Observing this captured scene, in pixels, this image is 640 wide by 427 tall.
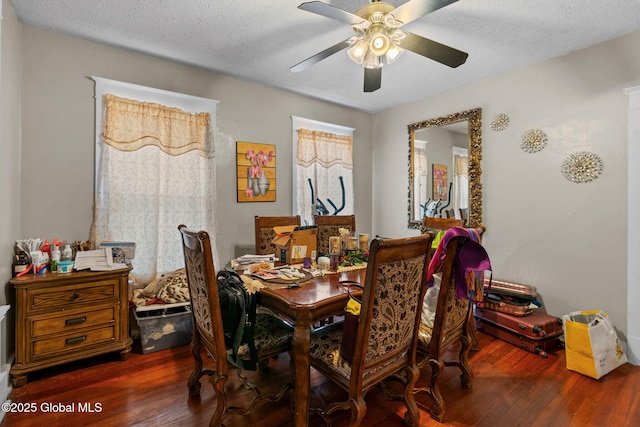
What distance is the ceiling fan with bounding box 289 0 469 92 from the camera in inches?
61.6

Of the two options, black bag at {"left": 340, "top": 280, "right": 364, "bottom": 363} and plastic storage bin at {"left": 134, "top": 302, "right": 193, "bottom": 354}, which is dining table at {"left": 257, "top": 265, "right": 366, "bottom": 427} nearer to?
black bag at {"left": 340, "top": 280, "right": 364, "bottom": 363}

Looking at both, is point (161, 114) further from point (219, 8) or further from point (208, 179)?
point (219, 8)

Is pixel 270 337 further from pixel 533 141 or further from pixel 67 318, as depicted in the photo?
pixel 533 141

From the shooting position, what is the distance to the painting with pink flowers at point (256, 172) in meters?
3.26

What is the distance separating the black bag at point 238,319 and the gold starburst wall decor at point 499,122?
115 inches

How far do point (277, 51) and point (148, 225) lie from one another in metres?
1.92

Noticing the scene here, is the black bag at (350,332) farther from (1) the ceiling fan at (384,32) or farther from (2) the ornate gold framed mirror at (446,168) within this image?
(2) the ornate gold framed mirror at (446,168)

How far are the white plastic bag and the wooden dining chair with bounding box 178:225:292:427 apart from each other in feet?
6.74

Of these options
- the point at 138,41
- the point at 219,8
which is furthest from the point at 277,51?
the point at 138,41

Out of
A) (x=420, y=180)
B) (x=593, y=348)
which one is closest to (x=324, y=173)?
(x=420, y=180)

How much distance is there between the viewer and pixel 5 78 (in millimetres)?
1888

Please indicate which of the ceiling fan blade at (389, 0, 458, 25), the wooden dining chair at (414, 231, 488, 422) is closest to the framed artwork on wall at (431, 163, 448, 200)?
the wooden dining chair at (414, 231, 488, 422)

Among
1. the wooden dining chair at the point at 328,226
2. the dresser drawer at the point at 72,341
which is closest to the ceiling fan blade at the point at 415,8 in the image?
the wooden dining chair at the point at 328,226

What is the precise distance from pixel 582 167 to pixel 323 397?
276cm
